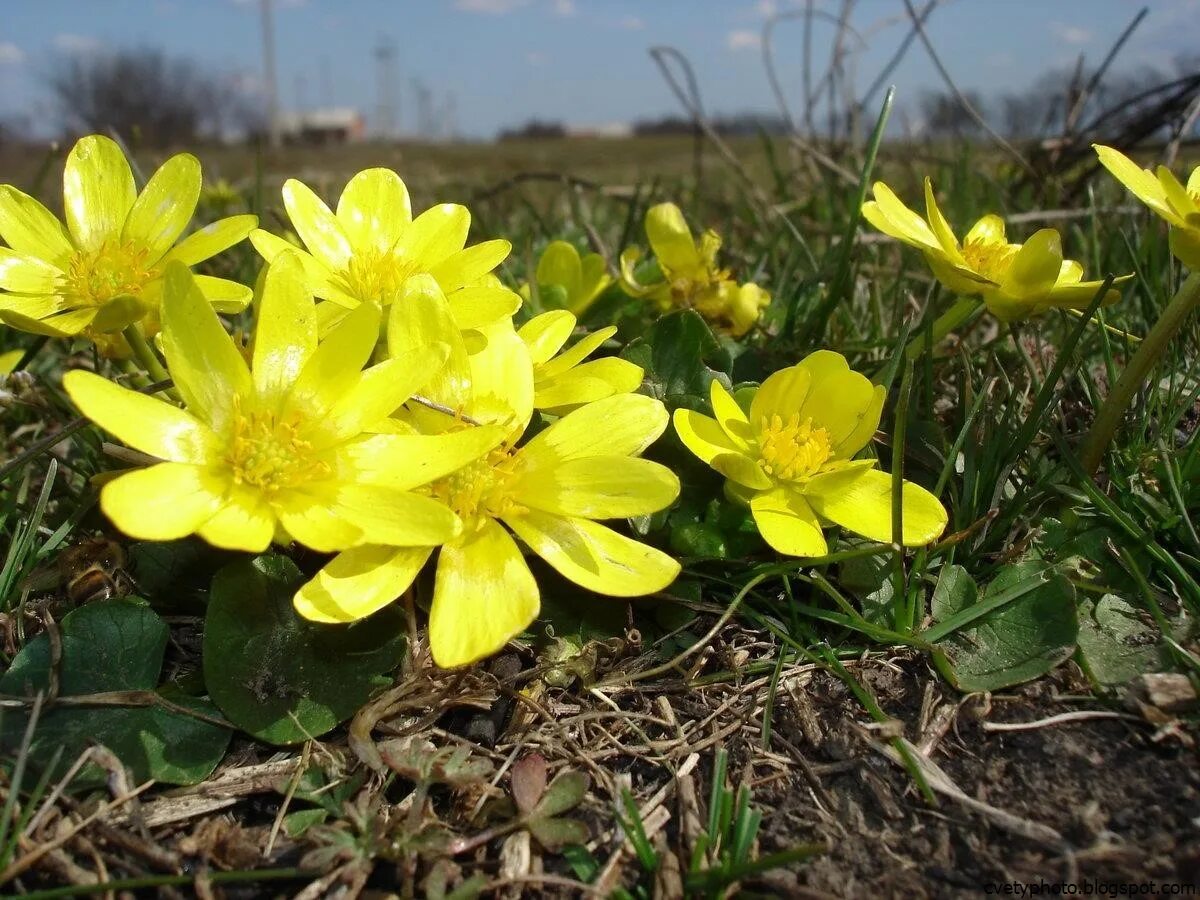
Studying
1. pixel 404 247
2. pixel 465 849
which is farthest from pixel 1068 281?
pixel 465 849

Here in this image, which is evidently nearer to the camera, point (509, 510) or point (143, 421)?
point (143, 421)

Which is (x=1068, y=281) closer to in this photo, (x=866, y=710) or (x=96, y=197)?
(x=866, y=710)

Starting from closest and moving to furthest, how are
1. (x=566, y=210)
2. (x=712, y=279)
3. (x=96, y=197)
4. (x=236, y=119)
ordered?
(x=96, y=197), (x=712, y=279), (x=566, y=210), (x=236, y=119)

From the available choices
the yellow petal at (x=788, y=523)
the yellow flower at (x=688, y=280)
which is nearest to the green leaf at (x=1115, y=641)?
the yellow petal at (x=788, y=523)

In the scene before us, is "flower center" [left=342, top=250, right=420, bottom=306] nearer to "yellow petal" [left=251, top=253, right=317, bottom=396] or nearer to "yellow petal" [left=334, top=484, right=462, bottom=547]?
"yellow petal" [left=251, top=253, right=317, bottom=396]

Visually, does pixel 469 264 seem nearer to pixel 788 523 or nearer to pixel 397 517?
pixel 397 517

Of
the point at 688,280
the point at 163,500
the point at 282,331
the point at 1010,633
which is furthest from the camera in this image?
the point at 688,280

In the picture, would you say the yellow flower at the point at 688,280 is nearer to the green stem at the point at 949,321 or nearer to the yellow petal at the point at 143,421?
the green stem at the point at 949,321

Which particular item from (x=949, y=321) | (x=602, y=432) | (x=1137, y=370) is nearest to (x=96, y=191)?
(x=602, y=432)
